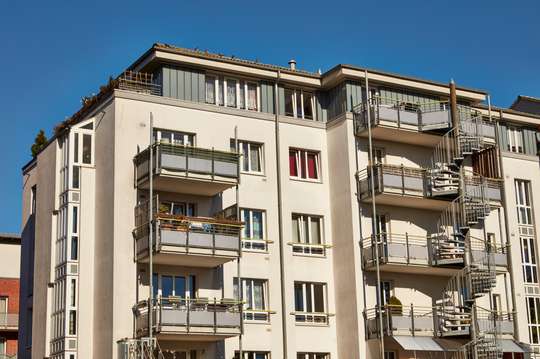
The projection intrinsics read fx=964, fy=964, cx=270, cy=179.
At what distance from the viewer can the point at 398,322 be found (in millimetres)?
38281

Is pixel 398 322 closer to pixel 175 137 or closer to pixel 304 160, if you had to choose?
pixel 304 160

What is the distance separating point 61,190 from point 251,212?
7695mm

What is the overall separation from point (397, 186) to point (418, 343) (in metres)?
6.52

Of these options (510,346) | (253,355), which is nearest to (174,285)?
(253,355)

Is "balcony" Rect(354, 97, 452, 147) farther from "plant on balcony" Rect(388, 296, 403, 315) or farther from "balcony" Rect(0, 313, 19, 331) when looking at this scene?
"balcony" Rect(0, 313, 19, 331)

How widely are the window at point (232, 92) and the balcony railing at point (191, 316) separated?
8.96m

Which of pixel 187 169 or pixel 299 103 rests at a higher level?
pixel 299 103

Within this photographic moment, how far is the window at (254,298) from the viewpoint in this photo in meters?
38.1

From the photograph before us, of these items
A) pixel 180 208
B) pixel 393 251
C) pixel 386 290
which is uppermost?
pixel 180 208

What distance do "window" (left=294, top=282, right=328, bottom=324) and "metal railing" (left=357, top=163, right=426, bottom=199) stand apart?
4.33m

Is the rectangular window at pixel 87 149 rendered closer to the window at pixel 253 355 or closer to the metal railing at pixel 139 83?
the metal railing at pixel 139 83

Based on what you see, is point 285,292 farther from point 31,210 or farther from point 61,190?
point 31,210

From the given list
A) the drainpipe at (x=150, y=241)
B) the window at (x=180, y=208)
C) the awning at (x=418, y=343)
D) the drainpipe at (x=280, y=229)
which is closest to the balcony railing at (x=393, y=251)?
the awning at (x=418, y=343)

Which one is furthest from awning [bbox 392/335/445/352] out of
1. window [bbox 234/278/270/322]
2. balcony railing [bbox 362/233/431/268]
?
window [bbox 234/278/270/322]
